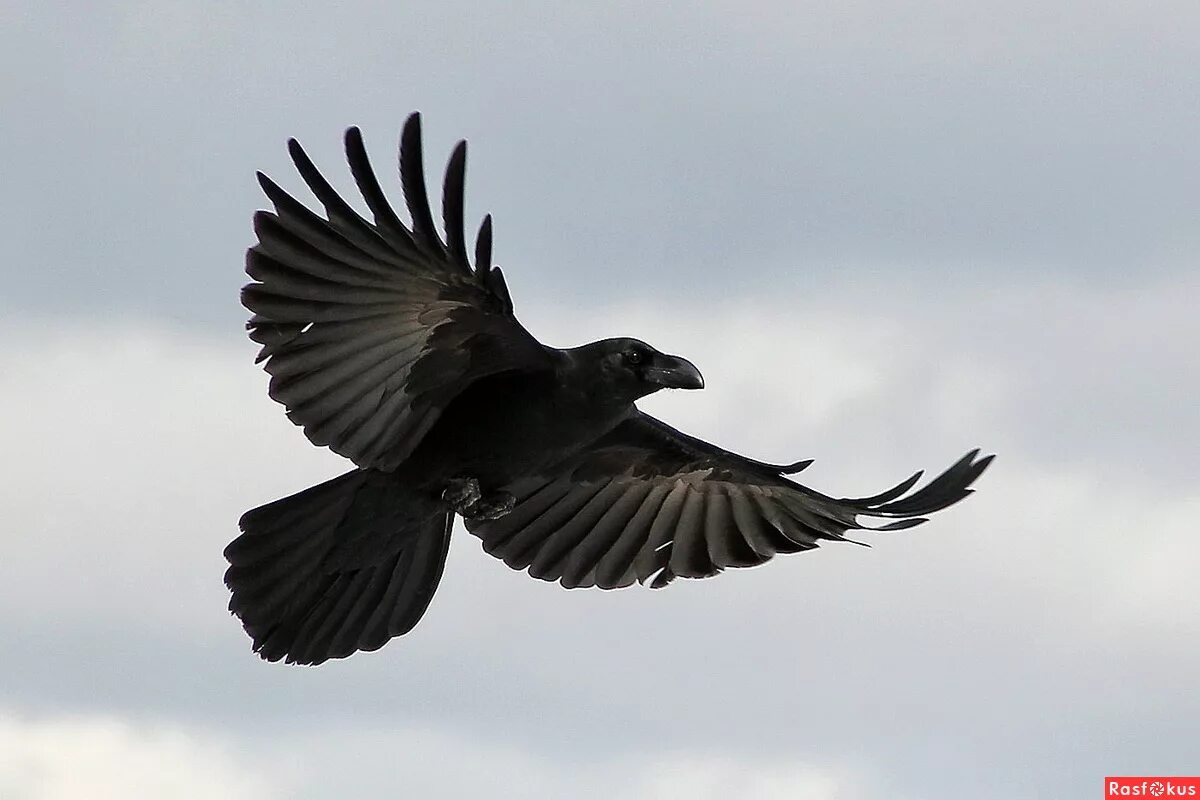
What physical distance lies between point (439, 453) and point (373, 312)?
1481 millimetres

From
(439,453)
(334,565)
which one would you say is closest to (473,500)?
(439,453)

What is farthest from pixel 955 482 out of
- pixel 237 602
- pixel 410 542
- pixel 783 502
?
pixel 237 602

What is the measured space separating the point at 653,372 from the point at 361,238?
9.02ft

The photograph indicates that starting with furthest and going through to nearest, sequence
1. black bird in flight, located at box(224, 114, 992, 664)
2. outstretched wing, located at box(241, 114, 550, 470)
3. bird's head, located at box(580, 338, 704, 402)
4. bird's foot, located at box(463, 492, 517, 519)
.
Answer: bird's foot, located at box(463, 492, 517, 519)
bird's head, located at box(580, 338, 704, 402)
black bird in flight, located at box(224, 114, 992, 664)
outstretched wing, located at box(241, 114, 550, 470)

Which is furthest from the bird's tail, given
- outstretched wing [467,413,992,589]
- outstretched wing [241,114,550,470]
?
outstretched wing [467,413,992,589]

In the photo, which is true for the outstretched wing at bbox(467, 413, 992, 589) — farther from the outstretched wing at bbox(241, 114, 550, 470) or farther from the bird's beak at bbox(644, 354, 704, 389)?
the outstretched wing at bbox(241, 114, 550, 470)

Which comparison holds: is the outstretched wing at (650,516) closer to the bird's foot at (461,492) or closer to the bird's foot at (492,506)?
the bird's foot at (492,506)

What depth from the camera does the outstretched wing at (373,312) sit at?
44.8ft

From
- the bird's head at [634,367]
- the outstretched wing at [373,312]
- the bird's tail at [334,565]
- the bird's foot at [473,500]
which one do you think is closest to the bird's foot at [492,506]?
the bird's foot at [473,500]

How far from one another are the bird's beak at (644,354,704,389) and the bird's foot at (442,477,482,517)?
1600 mm

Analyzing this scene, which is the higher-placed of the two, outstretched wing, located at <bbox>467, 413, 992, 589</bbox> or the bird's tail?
outstretched wing, located at <bbox>467, 413, 992, 589</bbox>

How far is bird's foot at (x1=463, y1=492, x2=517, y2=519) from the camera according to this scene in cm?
1566

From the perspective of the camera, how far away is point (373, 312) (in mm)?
14320

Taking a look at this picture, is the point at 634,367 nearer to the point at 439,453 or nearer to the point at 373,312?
the point at 439,453
